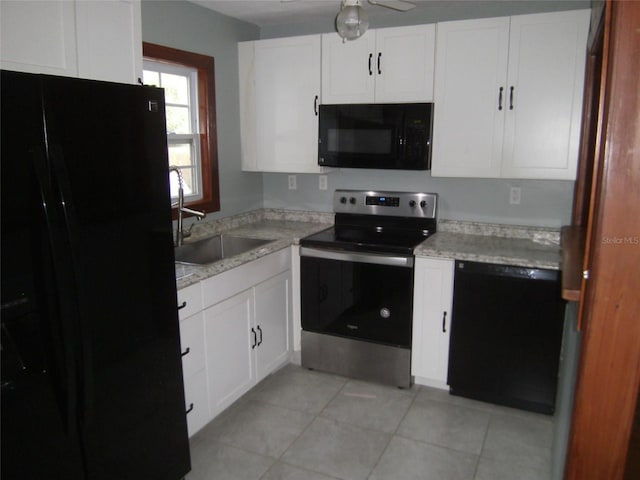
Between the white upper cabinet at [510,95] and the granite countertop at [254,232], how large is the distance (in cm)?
99

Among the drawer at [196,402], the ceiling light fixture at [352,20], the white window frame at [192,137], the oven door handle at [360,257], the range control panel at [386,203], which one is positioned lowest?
the drawer at [196,402]

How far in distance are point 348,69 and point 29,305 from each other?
7.51 ft

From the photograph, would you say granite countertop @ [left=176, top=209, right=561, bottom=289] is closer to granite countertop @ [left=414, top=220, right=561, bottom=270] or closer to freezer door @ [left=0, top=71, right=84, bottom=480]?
granite countertop @ [left=414, top=220, right=561, bottom=270]

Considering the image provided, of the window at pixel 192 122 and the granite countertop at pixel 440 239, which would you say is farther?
the window at pixel 192 122

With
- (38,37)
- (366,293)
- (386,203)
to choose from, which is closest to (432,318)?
(366,293)

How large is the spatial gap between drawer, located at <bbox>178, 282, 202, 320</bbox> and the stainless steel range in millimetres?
902

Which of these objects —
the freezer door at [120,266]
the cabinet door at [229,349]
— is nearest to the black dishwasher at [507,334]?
the cabinet door at [229,349]

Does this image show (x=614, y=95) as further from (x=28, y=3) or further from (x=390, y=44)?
(x=390, y=44)

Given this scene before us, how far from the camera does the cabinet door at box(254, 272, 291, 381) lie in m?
2.84

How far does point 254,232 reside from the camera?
3.25 meters

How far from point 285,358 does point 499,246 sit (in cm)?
148

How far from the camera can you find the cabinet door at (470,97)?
106 inches

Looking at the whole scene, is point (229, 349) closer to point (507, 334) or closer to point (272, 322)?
point (272, 322)

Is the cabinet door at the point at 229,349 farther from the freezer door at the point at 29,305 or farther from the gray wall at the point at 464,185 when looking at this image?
the gray wall at the point at 464,185
